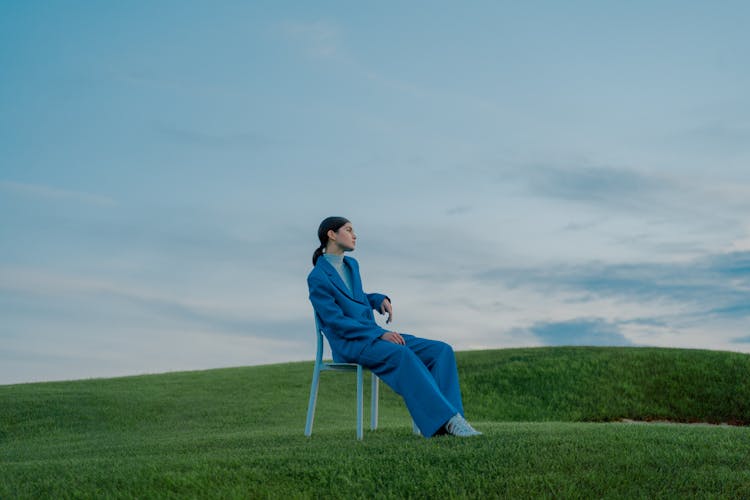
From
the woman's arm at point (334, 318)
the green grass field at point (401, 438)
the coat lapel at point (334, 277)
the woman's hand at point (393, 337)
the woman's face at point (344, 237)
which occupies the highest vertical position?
the woman's face at point (344, 237)

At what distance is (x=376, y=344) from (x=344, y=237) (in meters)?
1.24

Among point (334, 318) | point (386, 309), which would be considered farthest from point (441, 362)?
point (334, 318)

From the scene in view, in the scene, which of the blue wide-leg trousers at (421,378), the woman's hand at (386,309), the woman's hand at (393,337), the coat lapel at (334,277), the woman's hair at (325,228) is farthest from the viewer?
the woman's hand at (386,309)

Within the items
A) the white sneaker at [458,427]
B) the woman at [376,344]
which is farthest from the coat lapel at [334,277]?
the white sneaker at [458,427]

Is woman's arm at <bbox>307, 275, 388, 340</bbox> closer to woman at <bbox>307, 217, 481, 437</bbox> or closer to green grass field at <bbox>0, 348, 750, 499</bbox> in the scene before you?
woman at <bbox>307, 217, 481, 437</bbox>

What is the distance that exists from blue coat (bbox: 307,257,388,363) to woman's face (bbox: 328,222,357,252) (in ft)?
0.73

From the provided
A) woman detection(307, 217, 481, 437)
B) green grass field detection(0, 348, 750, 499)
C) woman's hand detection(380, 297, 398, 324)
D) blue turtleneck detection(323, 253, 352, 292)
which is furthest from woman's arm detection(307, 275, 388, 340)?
green grass field detection(0, 348, 750, 499)

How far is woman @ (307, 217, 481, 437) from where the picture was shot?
6.44 meters

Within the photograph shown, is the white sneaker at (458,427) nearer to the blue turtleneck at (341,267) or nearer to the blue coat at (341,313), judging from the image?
the blue coat at (341,313)

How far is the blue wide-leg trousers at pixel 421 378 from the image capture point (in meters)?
6.40

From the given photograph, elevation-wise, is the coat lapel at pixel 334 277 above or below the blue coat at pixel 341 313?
above

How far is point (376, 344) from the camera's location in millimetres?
6727

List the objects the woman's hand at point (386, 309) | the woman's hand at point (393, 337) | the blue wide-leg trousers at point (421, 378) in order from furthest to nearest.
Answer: the woman's hand at point (386, 309) < the woman's hand at point (393, 337) < the blue wide-leg trousers at point (421, 378)

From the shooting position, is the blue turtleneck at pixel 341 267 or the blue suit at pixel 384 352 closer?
the blue suit at pixel 384 352
